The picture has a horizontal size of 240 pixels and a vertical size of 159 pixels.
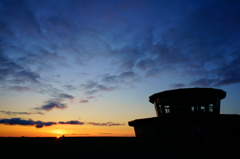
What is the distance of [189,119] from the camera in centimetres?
3100

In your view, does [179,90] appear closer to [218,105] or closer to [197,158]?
[218,105]

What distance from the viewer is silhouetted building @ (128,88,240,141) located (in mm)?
30547

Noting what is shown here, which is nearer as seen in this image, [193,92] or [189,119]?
[189,119]

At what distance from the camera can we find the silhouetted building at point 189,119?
30547 millimetres

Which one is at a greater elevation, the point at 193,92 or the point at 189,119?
the point at 193,92

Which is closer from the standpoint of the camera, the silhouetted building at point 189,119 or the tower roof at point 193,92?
the silhouetted building at point 189,119

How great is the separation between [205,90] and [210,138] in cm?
941

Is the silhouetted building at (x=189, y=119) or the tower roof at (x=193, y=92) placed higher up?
the tower roof at (x=193, y=92)

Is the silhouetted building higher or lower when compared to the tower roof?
lower

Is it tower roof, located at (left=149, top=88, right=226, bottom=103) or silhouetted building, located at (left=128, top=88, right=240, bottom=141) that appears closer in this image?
silhouetted building, located at (left=128, top=88, right=240, bottom=141)

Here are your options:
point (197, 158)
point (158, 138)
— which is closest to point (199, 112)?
point (158, 138)

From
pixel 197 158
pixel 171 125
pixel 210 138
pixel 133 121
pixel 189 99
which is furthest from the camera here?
pixel 133 121

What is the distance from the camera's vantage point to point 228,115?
100 feet

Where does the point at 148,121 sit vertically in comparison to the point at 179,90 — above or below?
below
